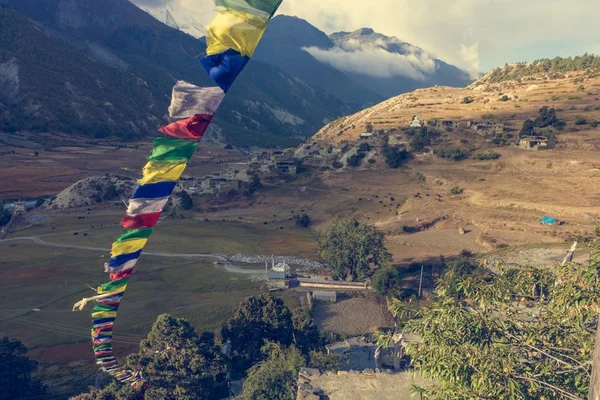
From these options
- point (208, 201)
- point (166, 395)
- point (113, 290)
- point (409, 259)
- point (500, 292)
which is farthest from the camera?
point (208, 201)

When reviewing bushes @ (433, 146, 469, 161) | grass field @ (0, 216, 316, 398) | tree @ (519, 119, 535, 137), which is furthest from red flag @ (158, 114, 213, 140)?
tree @ (519, 119, 535, 137)

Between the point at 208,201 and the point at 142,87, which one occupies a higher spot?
the point at 142,87

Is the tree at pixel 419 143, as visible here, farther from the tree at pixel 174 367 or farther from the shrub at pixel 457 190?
the tree at pixel 174 367

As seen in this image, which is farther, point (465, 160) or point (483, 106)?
point (483, 106)

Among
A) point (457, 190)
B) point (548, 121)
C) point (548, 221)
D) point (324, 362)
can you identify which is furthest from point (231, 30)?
point (548, 121)

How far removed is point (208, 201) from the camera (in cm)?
7956

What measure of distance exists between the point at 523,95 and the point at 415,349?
117 m

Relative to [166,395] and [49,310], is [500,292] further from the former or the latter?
[49,310]

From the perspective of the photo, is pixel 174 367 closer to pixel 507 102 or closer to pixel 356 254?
pixel 356 254

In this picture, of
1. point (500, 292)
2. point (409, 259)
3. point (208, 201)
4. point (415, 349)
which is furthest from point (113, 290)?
point (208, 201)

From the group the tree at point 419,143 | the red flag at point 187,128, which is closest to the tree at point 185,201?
the tree at point 419,143

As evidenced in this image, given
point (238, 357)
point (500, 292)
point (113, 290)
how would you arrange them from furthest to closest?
point (238, 357)
point (500, 292)
point (113, 290)

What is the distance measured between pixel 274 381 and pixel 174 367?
4.79 meters

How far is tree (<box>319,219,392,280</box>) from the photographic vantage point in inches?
1721
